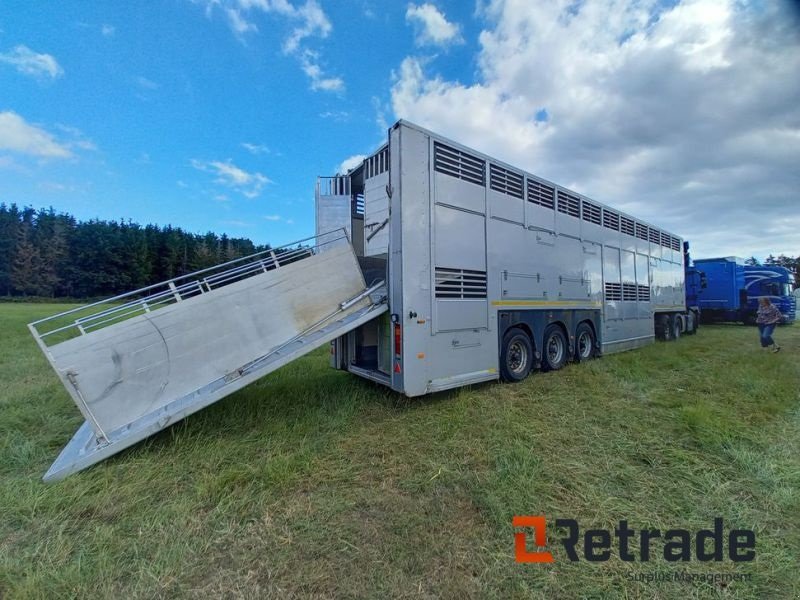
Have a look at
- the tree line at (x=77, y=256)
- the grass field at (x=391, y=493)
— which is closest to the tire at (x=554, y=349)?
the grass field at (x=391, y=493)

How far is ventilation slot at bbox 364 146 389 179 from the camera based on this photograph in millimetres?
5238

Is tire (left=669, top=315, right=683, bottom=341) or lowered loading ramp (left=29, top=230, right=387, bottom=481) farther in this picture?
tire (left=669, top=315, right=683, bottom=341)

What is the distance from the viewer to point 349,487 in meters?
2.96

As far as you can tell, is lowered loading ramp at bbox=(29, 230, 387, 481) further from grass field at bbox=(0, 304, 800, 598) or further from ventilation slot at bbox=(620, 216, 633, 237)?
ventilation slot at bbox=(620, 216, 633, 237)

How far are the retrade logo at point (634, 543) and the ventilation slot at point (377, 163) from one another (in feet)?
14.8

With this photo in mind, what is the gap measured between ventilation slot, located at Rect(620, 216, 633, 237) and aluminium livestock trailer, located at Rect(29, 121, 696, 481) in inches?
83.5

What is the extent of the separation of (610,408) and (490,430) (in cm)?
189

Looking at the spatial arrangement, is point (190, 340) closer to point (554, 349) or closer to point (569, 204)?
point (554, 349)

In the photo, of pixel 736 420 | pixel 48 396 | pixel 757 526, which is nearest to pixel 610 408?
pixel 736 420

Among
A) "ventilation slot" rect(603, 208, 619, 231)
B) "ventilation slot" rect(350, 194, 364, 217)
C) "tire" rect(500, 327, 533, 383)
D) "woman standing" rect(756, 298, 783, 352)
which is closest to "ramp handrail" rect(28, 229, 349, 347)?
"ventilation slot" rect(350, 194, 364, 217)

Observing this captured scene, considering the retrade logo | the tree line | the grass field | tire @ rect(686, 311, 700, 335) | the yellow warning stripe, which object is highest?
the tree line

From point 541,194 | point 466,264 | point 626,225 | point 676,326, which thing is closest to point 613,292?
point 626,225

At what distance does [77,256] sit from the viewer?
158 ft

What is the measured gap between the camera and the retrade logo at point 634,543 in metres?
2.17
